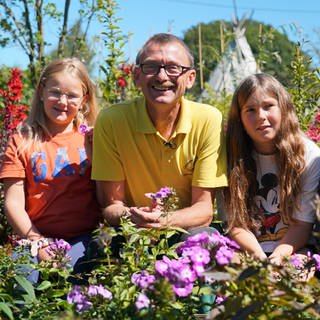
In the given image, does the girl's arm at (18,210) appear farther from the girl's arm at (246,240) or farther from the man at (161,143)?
the girl's arm at (246,240)

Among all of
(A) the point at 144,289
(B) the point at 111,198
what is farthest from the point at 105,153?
(A) the point at 144,289

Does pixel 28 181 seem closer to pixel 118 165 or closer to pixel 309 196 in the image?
pixel 118 165

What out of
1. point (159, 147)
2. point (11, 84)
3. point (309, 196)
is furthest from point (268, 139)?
point (11, 84)

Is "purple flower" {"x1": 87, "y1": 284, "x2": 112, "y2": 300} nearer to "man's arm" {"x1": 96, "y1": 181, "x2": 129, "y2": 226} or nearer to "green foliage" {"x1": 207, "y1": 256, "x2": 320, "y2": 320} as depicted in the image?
"green foliage" {"x1": 207, "y1": 256, "x2": 320, "y2": 320}

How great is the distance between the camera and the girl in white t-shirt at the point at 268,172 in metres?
3.02

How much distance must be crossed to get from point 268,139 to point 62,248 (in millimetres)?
1258

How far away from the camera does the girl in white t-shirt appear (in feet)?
9.91

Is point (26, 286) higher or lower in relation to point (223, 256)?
lower

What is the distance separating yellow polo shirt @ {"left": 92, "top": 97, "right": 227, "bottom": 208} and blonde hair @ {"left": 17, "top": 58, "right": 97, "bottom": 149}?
0.94 feet

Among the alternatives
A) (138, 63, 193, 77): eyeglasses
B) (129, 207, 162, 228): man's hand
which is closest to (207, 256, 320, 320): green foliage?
(129, 207, 162, 228): man's hand

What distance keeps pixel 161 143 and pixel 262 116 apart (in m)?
0.55

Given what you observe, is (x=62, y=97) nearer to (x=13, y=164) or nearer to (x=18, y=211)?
(x=13, y=164)

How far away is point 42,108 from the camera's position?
3.39 m

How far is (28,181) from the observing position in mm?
3250
